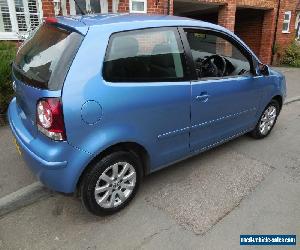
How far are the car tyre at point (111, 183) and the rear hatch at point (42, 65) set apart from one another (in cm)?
62

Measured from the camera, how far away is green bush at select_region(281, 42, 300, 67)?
1178cm

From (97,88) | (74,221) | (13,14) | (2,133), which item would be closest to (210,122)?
(97,88)

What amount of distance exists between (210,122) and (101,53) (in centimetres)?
155

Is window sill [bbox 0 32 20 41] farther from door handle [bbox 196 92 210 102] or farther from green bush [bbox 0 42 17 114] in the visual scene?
door handle [bbox 196 92 210 102]

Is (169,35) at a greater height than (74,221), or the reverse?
(169,35)

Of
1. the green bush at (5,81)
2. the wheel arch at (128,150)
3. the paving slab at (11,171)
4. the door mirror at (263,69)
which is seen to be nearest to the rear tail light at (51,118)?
the wheel arch at (128,150)

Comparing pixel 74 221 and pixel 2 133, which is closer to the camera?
pixel 74 221

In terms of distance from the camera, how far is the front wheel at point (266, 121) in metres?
4.52

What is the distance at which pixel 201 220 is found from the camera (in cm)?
283

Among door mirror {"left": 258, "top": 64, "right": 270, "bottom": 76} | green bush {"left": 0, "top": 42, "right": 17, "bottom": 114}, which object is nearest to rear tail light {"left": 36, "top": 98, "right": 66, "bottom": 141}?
green bush {"left": 0, "top": 42, "right": 17, "bottom": 114}

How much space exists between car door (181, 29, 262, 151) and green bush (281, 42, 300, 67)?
8.91 metres

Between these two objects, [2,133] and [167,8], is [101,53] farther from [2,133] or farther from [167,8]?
[167,8]

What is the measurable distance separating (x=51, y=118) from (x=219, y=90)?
6.20ft

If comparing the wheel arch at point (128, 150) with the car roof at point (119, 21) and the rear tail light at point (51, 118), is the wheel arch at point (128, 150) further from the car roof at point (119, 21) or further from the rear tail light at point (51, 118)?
the car roof at point (119, 21)
